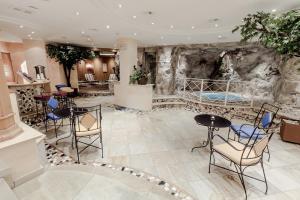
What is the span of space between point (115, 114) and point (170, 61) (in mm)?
4333

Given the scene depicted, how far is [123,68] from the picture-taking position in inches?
242

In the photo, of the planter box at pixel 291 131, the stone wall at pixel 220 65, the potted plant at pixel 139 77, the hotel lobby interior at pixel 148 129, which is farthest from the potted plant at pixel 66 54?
the planter box at pixel 291 131

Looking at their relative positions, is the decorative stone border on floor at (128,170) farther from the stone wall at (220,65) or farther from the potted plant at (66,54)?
the stone wall at (220,65)

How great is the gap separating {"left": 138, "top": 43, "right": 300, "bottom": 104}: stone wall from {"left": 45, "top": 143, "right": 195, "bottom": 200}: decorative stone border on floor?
614 cm

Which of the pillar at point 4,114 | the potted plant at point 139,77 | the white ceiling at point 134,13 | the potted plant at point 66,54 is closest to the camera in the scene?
Answer: the pillar at point 4,114

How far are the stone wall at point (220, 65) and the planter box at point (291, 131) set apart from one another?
3.04m

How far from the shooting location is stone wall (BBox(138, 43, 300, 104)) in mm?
7301

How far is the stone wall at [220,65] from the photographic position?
7.30 meters

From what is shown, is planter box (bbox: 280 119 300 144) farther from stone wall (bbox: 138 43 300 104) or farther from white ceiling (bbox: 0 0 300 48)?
stone wall (bbox: 138 43 300 104)

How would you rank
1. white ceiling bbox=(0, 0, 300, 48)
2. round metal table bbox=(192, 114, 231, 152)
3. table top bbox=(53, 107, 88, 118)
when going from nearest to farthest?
1. round metal table bbox=(192, 114, 231, 152)
2. white ceiling bbox=(0, 0, 300, 48)
3. table top bbox=(53, 107, 88, 118)

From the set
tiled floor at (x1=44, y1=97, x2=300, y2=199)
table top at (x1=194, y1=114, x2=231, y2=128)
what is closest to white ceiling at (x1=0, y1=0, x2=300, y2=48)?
table top at (x1=194, y1=114, x2=231, y2=128)

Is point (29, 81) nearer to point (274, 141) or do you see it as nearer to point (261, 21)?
point (261, 21)

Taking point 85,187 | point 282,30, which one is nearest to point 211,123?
point 282,30

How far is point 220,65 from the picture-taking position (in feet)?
35.3
